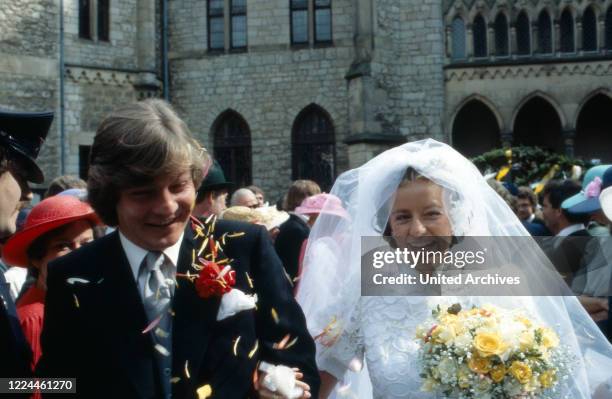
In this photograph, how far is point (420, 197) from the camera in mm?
3221

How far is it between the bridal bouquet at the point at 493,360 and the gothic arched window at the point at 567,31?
64.8 feet

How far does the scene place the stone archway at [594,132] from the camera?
2303 cm

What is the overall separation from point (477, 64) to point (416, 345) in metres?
19.0

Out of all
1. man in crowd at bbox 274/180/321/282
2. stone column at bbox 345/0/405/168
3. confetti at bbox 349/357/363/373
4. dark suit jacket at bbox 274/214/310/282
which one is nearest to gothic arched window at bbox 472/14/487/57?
stone column at bbox 345/0/405/168

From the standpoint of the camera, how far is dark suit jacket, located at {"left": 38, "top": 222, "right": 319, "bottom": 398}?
2396mm

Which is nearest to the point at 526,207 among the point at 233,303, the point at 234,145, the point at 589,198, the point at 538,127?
the point at 589,198

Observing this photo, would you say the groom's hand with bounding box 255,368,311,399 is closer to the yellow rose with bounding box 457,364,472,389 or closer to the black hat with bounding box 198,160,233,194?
the yellow rose with bounding box 457,364,472,389

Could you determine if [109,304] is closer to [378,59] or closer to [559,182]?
[559,182]

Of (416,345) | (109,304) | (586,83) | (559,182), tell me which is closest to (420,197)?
(416,345)

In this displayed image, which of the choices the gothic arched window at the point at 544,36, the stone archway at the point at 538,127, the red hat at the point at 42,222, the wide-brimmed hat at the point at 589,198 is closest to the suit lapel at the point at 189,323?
the red hat at the point at 42,222

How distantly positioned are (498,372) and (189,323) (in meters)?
1.05

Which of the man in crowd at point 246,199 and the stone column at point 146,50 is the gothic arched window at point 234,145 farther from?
the man in crowd at point 246,199

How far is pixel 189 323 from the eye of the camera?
8.03 feet

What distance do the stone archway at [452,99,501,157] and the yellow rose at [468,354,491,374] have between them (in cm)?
2093
